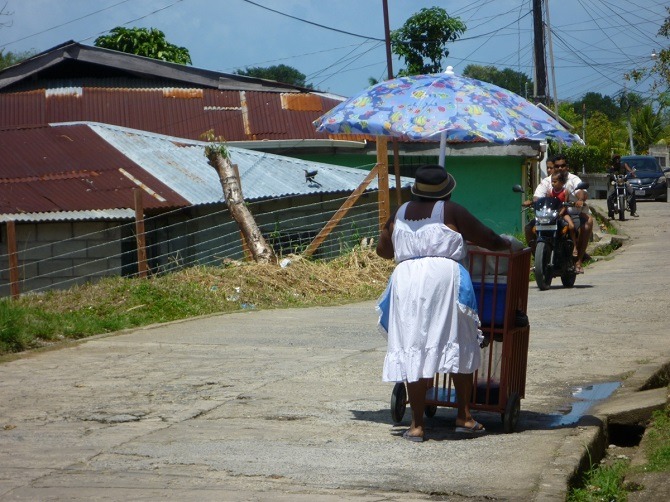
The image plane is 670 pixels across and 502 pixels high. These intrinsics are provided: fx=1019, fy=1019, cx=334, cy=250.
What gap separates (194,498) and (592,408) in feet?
10.2

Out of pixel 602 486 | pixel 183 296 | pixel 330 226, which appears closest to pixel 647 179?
pixel 330 226

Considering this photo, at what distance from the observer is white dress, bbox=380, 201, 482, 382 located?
5738mm

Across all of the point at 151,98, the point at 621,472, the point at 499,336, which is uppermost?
the point at 151,98

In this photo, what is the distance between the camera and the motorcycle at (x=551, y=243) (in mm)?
13682

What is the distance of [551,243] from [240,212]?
15.3 ft

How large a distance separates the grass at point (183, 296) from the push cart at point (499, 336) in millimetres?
4663

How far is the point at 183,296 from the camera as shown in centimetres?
1251

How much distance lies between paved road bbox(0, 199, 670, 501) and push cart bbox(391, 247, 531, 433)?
19 cm

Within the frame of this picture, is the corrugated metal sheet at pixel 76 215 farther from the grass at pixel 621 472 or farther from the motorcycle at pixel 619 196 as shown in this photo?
the motorcycle at pixel 619 196

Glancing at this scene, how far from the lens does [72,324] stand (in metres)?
10.1

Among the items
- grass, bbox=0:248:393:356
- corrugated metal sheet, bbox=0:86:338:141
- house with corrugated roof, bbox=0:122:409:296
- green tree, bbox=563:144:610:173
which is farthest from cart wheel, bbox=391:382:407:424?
green tree, bbox=563:144:610:173

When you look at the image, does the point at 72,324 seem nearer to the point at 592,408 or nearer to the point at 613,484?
the point at 592,408

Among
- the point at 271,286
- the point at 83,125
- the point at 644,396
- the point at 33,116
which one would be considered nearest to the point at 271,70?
the point at 33,116

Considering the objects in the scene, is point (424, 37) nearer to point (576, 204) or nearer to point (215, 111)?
point (215, 111)
